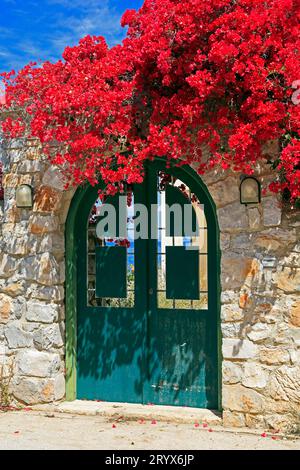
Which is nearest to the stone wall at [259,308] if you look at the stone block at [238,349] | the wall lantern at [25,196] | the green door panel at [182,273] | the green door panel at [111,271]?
the stone block at [238,349]

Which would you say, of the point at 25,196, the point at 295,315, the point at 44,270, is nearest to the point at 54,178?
the point at 25,196

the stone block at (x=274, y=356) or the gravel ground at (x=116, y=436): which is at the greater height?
the stone block at (x=274, y=356)

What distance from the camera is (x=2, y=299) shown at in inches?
266

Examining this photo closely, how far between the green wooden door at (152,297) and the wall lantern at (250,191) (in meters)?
0.56

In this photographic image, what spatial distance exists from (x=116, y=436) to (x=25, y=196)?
2658mm

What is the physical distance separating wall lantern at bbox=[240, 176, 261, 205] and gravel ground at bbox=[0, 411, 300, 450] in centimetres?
212

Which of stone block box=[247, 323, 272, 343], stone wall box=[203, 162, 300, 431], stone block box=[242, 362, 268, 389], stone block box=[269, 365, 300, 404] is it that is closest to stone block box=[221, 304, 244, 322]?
stone wall box=[203, 162, 300, 431]

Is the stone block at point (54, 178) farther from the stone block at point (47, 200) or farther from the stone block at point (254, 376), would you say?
the stone block at point (254, 376)

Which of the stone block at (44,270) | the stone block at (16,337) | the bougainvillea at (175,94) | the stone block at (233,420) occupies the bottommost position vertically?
the stone block at (233,420)

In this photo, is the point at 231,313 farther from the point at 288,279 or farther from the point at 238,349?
the point at 288,279

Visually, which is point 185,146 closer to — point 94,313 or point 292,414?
point 94,313

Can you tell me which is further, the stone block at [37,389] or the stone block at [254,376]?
the stone block at [37,389]

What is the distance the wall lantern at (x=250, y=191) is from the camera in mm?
5805
